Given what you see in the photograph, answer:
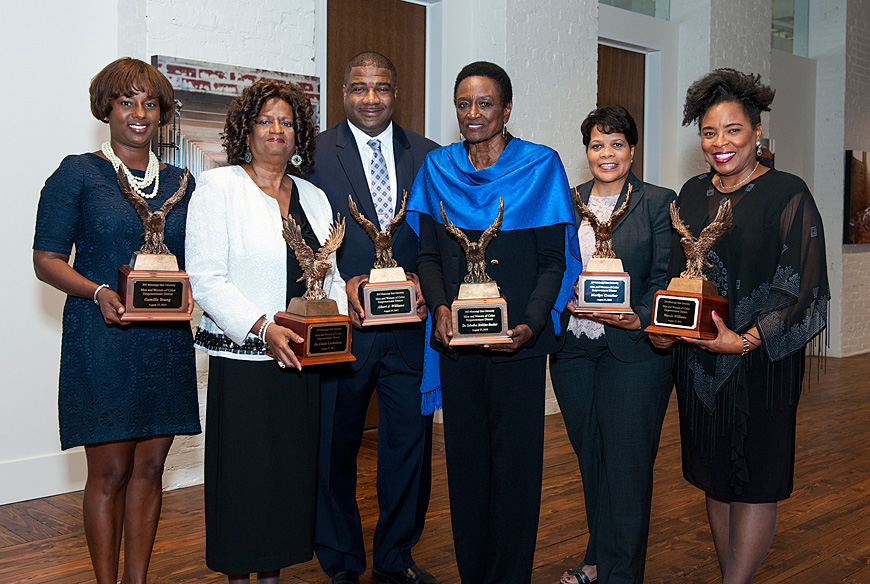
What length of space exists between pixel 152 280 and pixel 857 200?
8.66m

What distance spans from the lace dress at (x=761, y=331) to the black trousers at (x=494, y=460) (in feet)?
1.80

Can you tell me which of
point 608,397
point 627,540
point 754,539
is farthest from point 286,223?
point 754,539

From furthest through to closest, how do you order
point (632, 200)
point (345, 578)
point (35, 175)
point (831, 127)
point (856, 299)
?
point (856, 299) < point (831, 127) < point (35, 175) < point (345, 578) < point (632, 200)

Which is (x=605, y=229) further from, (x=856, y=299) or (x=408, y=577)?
(x=856, y=299)

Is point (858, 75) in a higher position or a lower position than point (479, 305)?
higher

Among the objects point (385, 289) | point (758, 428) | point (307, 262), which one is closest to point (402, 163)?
point (385, 289)

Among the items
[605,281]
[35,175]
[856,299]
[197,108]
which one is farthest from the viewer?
[856,299]

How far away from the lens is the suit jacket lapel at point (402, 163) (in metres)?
3.06

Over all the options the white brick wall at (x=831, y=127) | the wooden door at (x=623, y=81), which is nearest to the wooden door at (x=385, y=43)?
the wooden door at (x=623, y=81)

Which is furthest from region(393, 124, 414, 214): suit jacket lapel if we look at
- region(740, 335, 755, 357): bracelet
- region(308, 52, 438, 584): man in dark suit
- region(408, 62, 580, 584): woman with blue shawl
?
region(740, 335, 755, 357): bracelet

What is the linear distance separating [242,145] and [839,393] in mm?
6277

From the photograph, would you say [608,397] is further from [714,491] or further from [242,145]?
[242,145]

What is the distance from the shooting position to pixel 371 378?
3.04 metres

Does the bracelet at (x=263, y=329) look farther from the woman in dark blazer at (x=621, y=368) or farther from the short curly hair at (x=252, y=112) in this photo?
the woman in dark blazer at (x=621, y=368)
